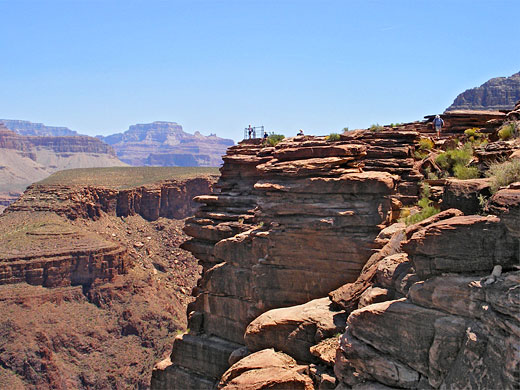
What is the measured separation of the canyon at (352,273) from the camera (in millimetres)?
14289

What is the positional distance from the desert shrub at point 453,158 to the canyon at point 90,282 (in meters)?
54.5

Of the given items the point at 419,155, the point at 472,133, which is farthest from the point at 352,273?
the point at 472,133

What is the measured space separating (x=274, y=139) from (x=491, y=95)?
36.0 m

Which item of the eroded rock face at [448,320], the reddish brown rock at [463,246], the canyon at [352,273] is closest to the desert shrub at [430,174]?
the canyon at [352,273]

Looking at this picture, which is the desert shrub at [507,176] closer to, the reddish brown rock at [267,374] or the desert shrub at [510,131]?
the desert shrub at [510,131]

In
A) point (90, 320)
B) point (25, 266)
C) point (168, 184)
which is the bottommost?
point (90, 320)

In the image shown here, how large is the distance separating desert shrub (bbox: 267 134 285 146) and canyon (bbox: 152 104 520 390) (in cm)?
63

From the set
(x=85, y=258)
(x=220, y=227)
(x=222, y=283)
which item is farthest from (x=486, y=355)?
(x=85, y=258)

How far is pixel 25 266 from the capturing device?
8962cm

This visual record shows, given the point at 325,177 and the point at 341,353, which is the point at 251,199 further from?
the point at 341,353

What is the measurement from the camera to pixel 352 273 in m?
25.2

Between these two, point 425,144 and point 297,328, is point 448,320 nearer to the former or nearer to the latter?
point 297,328

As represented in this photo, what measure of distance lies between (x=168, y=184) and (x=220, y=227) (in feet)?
313

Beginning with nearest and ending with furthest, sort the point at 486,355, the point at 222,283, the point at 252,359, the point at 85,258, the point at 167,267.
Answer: the point at 486,355 < the point at 252,359 < the point at 222,283 < the point at 85,258 < the point at 167,267
